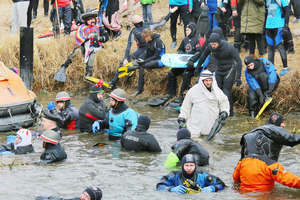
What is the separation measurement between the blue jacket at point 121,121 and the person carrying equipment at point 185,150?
5.57 ft

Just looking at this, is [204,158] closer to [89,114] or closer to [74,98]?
[89,114]

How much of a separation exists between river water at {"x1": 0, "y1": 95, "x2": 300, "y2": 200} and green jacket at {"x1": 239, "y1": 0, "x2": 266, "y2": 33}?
7.32 ft

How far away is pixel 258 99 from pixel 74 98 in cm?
575

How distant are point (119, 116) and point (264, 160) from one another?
402cm

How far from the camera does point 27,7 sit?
17875 millimetres

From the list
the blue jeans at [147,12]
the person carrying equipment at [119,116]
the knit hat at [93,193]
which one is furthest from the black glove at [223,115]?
the blue jeans at [147,12]

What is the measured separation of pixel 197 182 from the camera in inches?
352

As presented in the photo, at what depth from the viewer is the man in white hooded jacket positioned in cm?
1225

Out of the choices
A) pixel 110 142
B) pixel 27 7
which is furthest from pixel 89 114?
pixel 27 7

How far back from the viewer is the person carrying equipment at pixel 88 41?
16875 millimetres

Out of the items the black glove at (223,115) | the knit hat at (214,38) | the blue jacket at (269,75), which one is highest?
the knit hat at (214,38)

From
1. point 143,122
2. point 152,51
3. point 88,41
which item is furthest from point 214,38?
point 88,41

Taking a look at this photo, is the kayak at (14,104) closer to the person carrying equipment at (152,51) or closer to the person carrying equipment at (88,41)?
the person carrying equipment at (88,41)

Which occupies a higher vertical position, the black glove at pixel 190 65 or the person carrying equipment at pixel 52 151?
the black glove at pixel 190 65
